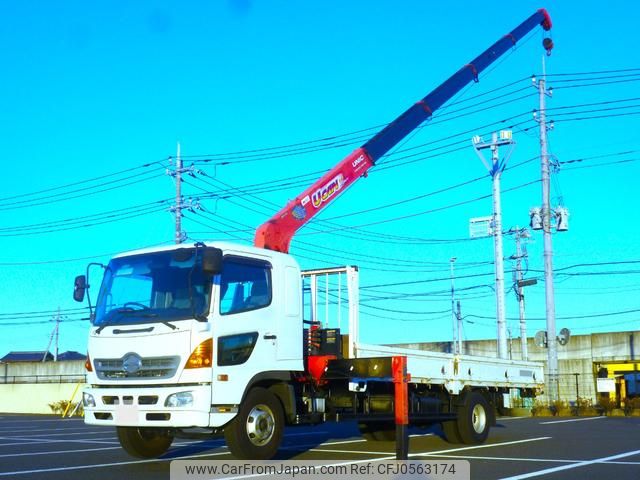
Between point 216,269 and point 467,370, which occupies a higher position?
point 216,269

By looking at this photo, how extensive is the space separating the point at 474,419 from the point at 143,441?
593cm

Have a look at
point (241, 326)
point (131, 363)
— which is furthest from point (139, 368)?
point (241, 326)

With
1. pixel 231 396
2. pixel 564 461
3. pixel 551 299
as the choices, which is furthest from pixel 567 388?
pixel 231 396

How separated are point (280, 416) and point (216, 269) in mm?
2416

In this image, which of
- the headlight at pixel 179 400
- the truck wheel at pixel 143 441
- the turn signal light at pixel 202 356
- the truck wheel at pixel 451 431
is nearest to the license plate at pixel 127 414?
the headlight at pixel 179 400

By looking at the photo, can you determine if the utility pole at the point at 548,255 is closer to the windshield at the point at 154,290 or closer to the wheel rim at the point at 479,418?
the wheel rim at the point at 479,418

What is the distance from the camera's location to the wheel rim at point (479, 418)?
14.8m

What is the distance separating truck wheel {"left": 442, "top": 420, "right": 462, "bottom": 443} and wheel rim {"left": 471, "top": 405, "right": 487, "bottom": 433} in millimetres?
380

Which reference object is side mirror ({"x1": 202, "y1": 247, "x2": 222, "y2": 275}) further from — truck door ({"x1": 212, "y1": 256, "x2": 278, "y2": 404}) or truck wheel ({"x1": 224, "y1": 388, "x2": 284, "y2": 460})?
truck wheel ({"x1": 224, "y1": 388, "x2": 284, "y2": 460})

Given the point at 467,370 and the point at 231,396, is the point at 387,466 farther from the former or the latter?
the point at 467,370

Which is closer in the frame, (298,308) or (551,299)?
(298,308)

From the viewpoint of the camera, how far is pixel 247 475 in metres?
9.91

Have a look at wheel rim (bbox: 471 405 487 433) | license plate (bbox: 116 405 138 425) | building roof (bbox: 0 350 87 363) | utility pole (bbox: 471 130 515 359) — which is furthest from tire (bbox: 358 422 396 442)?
building roof (bbox: 0 350 87 363)

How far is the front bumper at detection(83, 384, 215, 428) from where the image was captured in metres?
10.3
